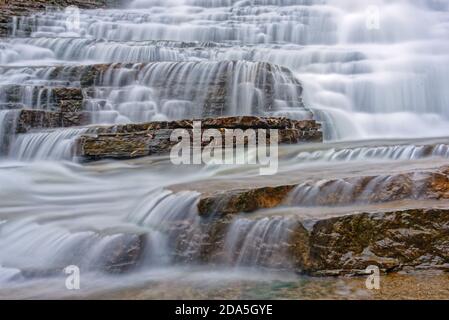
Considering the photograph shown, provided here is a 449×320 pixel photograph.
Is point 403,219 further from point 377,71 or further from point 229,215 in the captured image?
point 377,71

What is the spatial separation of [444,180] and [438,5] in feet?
60.2

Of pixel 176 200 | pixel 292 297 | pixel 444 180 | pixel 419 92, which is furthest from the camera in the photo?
pixel 419 92

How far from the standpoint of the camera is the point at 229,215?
15.1 feet

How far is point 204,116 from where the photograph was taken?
10.1 metres

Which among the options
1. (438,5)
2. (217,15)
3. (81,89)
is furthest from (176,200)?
(438,5)

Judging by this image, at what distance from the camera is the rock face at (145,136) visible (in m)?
8.30
